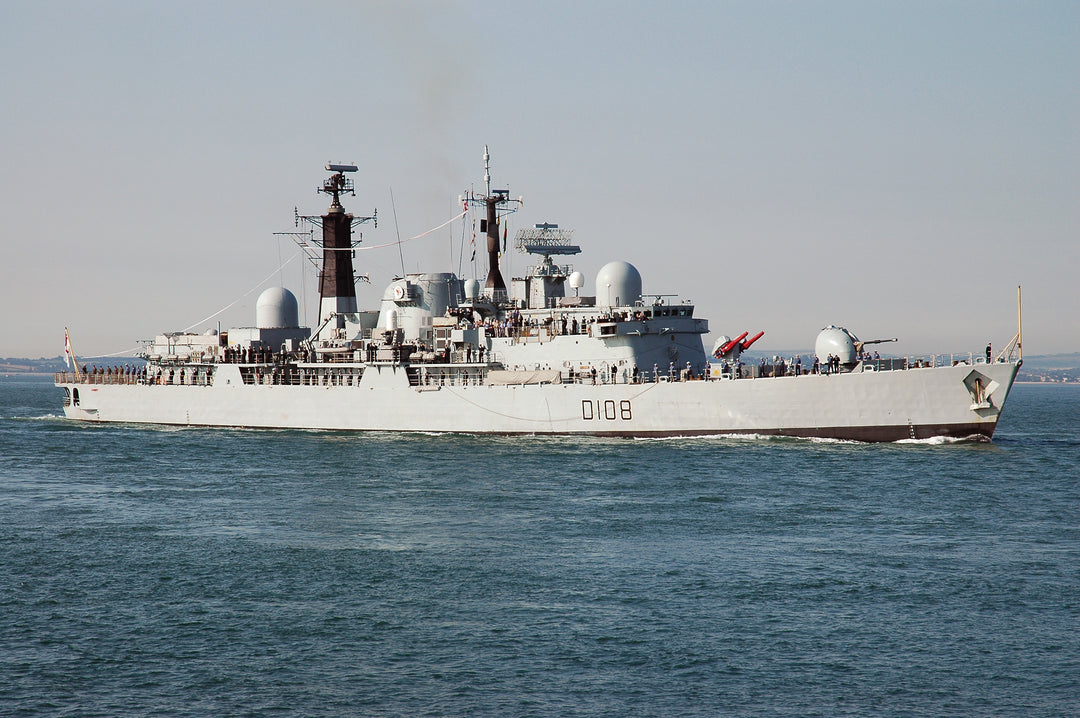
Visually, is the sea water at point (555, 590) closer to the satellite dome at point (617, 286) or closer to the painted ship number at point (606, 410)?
the painted ship number at point (606, 410)

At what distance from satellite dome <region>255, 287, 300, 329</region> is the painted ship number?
22634 mm

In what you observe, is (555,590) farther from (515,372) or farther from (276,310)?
(276,310)

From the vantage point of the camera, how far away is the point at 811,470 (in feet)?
105

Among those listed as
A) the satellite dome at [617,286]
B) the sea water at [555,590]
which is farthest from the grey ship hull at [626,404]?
the satellite dome at [617,286]

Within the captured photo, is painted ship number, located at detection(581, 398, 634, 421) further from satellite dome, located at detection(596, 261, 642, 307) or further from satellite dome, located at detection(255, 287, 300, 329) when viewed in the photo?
satellite dome, located at detection(255, 287, 300, 329)

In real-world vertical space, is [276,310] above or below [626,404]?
above

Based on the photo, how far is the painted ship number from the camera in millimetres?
40531

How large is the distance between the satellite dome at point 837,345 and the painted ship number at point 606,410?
7.89m

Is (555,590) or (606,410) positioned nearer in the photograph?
(555,590)

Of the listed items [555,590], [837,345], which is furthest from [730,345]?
[555,590]

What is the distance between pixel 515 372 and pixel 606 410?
5.04 metres

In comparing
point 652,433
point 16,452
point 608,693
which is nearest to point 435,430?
point 652,433

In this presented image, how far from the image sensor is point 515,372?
43844 millimetres

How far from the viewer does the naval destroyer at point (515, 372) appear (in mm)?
36719
